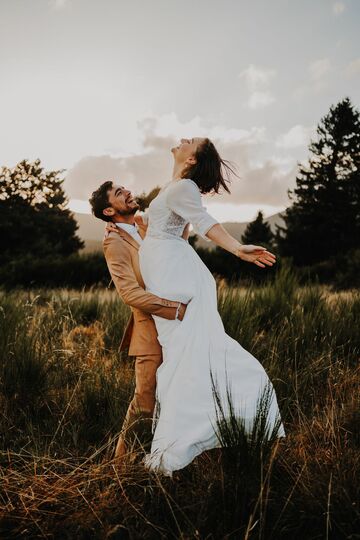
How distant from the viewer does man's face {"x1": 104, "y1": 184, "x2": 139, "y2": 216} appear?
303cm

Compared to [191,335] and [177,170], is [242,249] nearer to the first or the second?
[191,335]

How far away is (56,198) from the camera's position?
4325 cm

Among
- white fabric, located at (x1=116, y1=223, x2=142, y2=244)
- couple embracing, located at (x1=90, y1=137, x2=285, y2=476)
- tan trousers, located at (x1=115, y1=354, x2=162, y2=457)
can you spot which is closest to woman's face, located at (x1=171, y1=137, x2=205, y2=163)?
couple embracing, located at (x1=90, y1=137, x2=285, y2=476)

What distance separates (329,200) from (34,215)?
76.9 ft

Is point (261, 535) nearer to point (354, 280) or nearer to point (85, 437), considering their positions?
point (85, 437)

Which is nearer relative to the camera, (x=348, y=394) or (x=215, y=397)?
(x=215, y=397)

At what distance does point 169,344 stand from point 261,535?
41.3 inches

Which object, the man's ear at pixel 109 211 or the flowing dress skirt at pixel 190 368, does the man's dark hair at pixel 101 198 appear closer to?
the man's ear at pixel 109 211

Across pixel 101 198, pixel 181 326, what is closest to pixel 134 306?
pixel 181 326

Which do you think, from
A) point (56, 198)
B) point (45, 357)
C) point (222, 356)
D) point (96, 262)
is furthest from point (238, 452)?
point (56, 198)

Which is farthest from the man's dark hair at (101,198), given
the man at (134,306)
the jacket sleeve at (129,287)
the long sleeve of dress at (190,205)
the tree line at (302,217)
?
the tree line at (302,217)

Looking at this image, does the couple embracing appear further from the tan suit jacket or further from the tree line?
the tree line

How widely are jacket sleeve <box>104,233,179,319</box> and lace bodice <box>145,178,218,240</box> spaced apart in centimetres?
22

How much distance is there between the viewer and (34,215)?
125 feet
